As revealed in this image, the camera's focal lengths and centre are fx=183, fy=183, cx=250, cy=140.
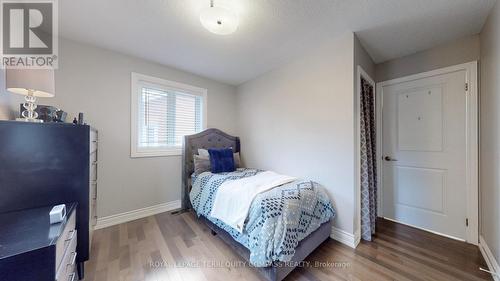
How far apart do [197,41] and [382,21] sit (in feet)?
6.54

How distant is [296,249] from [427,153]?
214 cm

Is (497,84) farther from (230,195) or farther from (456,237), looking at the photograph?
(230,195)

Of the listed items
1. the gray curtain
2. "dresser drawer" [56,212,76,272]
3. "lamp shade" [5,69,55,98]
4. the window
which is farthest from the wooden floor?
"lamp shade" [5,69,55,98]

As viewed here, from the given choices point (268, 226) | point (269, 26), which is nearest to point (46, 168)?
point (268, 226)

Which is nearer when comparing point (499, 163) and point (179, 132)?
point (499, 163)

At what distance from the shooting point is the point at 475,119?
1974 millimetres

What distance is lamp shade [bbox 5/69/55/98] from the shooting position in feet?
4.40

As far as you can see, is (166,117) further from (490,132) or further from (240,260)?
(490,132)

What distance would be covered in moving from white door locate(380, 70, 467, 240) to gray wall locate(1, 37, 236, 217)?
3309mm

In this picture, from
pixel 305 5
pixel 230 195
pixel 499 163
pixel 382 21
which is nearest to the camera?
pixel 499 163

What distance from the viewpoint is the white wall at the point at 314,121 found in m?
2.06

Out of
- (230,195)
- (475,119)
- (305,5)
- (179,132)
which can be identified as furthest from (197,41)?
(475,119)

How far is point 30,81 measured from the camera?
4.55 ft

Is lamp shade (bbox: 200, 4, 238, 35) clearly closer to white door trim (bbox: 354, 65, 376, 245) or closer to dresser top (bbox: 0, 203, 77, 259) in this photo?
→ white door trim (bbox: 354, 65, 376, 245)
